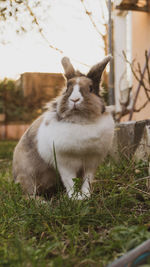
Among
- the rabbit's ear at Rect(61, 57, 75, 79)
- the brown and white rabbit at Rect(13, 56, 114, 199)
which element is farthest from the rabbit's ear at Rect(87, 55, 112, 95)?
the rabbit's ear at Rect(61, 57, 75, 79)

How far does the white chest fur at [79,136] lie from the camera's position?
1.96m

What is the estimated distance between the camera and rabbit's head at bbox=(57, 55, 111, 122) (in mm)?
1958

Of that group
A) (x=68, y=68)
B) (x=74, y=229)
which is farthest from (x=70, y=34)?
(x=74, y=229)

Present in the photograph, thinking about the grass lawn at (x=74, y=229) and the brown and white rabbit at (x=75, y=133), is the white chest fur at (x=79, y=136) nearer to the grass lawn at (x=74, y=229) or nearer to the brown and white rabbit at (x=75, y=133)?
the brown and white rabbit at (x=75, y=133)

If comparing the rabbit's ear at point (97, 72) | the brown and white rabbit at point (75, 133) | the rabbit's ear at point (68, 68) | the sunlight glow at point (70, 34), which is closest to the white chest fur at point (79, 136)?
the brown and white rabbit at point (75, 133)

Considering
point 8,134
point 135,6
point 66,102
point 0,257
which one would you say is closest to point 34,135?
point 66,102

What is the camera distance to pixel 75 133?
1.96m

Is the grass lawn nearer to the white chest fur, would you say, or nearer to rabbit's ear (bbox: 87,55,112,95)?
the white chest fur

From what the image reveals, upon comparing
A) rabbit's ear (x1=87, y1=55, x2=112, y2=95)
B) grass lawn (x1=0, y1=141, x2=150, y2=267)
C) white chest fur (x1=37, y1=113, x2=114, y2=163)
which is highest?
rabbit's ear (x1=87, y1=55, x2=112, y2=95)

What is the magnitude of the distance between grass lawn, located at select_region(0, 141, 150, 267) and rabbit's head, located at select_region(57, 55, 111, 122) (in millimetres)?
536

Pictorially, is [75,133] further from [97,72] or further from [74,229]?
[74,229]

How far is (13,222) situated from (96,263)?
63cm

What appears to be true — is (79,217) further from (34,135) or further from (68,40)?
(68,40)

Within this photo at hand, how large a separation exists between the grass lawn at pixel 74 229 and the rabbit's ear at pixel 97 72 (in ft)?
2.28
